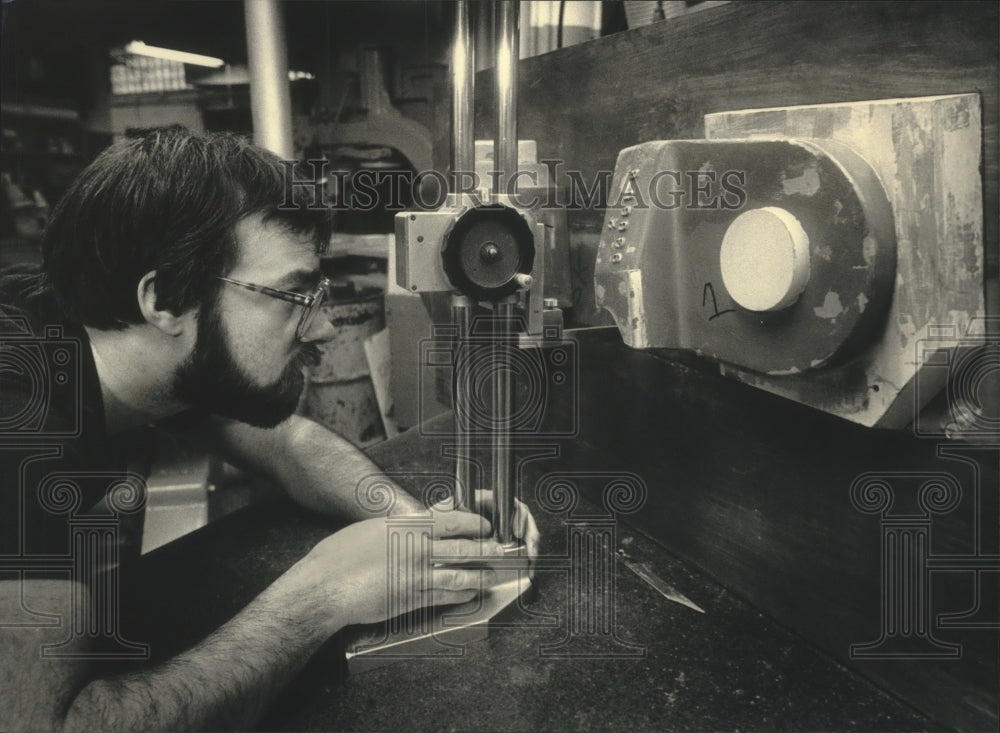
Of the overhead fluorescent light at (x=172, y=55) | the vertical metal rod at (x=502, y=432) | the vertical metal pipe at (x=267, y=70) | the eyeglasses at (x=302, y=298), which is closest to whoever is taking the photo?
the vertical metal rod at (x=502, y=432)

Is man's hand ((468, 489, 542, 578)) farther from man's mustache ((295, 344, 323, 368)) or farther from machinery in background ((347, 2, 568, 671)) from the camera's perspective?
man's mustache ((295, 344, 323, 368))

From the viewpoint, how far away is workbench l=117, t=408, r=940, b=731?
696mm

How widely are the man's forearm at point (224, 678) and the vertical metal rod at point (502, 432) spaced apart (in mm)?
211

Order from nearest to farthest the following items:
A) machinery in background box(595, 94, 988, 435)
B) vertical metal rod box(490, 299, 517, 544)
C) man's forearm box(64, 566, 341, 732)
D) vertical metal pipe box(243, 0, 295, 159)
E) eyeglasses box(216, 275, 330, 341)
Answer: machinery in background box(595, 94, 988, 435), man's forearm box(64, 566, 341, 732), vertical metal rod box(490, 299, 517, 544), eyeglasses box(216, 275, 330, 341), vertical metal pipe box(243, 0, 295, 159)

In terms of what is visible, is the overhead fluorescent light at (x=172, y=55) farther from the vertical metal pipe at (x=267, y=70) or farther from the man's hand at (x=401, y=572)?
the man's hand at (x=401, y=572)

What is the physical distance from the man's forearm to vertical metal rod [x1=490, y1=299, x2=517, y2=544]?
0.69ft

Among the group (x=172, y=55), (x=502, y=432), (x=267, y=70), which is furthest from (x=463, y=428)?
(x=172, y=55)

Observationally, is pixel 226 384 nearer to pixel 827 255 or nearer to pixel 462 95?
pixel 462 95

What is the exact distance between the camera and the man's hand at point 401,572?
2.76ft

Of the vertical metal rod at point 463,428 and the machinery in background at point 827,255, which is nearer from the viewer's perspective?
the machinery in background at point 827,255

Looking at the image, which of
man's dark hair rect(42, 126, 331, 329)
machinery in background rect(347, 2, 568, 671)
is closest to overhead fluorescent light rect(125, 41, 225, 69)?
man's dark hair rect(42, 126, 331, 329)

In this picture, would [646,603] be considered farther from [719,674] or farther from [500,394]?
[500,394]

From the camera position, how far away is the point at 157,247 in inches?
35.9

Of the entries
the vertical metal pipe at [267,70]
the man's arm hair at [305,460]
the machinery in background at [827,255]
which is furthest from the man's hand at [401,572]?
the vertical metal pipe at [267,70]
